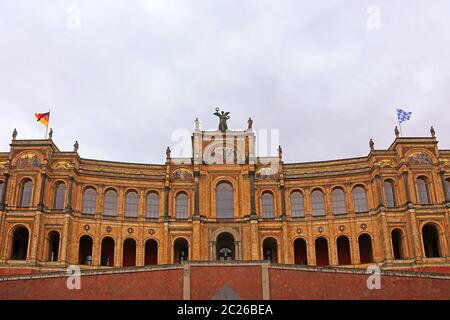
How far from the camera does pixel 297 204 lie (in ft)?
171

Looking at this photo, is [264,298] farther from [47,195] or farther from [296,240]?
[47,195]

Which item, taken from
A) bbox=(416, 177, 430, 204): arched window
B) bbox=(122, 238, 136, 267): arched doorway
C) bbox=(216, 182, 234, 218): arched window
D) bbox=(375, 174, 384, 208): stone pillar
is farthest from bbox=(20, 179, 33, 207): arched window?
bbox=(416, 177, 430, 204): arched window

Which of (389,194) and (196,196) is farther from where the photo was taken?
(196,196)

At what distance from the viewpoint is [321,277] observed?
1353 inches

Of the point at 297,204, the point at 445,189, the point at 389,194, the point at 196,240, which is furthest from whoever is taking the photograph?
the point at 297,204

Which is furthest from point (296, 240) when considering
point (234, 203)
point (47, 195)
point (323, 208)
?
point (47, 195)

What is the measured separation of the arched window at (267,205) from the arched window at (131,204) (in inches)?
526

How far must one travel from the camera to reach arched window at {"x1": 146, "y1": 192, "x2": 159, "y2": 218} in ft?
170

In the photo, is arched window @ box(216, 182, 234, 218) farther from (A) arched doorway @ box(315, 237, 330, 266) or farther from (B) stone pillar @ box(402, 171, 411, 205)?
(B) stone pillar @ box(402, 171, 411, 205)

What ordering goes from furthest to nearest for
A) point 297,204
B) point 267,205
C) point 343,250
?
point 267,205 < point 297,204 < point 343,250

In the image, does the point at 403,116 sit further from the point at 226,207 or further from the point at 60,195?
the point at 60,195

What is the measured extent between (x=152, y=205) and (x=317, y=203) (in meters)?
17.4

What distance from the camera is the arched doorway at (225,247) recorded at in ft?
168

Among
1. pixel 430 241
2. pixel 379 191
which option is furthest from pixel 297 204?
pixel 430 241
